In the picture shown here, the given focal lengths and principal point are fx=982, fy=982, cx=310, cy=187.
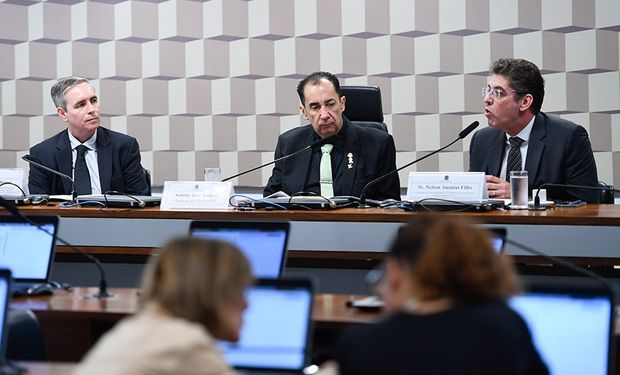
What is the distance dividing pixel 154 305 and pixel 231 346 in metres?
0.57

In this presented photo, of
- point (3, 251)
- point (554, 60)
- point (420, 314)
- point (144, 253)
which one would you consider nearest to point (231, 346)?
point (420, 314)

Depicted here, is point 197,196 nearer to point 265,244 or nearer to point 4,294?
point 265,244

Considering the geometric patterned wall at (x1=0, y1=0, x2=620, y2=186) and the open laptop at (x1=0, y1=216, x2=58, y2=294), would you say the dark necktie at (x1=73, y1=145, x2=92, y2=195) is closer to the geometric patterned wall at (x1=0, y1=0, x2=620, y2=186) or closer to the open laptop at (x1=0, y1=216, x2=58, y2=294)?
the geometric patterned wall at (x1=0, y1=0, x2=620, y2=186)

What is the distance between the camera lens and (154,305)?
1705 millimetres

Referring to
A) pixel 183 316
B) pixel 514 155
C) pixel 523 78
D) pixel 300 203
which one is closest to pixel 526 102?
pixel 523 78

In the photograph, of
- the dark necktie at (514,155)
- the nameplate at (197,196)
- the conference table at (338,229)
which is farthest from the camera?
the dark necktie at (514,155)

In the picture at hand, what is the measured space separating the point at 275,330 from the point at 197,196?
1864 millimetres

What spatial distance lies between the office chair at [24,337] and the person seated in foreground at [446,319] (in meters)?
1.02

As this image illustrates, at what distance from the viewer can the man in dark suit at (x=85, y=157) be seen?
17.1 ft

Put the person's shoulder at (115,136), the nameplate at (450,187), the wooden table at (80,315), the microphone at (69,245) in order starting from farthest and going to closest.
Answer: the person's shoulder at (115,136), the nameplate at (450,187), the microphone at (69,245), the wooden table at (80,315)

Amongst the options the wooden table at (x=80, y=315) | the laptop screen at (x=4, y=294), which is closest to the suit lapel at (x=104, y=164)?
the wooden table at (x=80, y=315)

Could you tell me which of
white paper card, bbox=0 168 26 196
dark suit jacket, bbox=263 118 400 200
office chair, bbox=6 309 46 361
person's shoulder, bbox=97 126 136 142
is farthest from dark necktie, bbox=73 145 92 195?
office chair, bbox=6 309 46 361

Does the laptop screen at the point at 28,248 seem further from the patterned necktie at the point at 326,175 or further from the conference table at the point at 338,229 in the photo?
the patterned necktie at the point at 326,175

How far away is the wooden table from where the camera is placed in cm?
251
